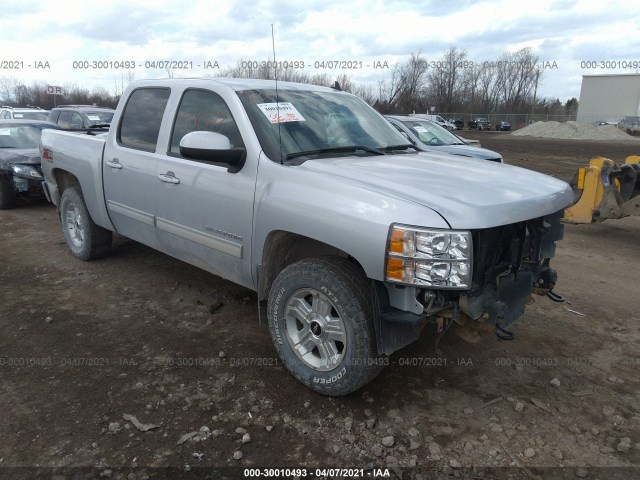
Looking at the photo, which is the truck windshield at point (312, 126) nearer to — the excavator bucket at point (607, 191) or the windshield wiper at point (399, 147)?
the windshield wiper at point (399, 147)

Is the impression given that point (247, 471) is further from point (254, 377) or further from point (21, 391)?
point (21, 391)

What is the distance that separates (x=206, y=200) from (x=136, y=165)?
1098 mm

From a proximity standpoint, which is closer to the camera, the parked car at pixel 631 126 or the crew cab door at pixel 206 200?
the crew cab door at pixel 206 200

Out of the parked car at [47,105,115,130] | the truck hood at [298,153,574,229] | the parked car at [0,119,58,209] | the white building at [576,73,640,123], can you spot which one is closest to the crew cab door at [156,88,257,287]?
the truck hood at [298,153,574,229]

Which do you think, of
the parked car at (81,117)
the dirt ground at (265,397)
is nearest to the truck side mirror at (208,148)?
the dirt ground at (265,397)

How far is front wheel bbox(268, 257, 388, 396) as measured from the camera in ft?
9.52

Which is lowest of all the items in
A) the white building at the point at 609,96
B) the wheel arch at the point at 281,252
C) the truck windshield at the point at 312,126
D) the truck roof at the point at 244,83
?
the wheel arch at the point at 281,252

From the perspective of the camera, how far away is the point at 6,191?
28.9 ft

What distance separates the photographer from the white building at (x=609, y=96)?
204 ft

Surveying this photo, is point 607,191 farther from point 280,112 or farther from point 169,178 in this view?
point 169,178

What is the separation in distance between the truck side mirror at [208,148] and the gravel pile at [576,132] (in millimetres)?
41334

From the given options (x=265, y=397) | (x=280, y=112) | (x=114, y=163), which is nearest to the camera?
(x=265, y=397)

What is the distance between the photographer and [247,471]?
2.61 metres

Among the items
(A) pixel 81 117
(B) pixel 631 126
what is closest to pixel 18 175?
(A) pixel 81 117
